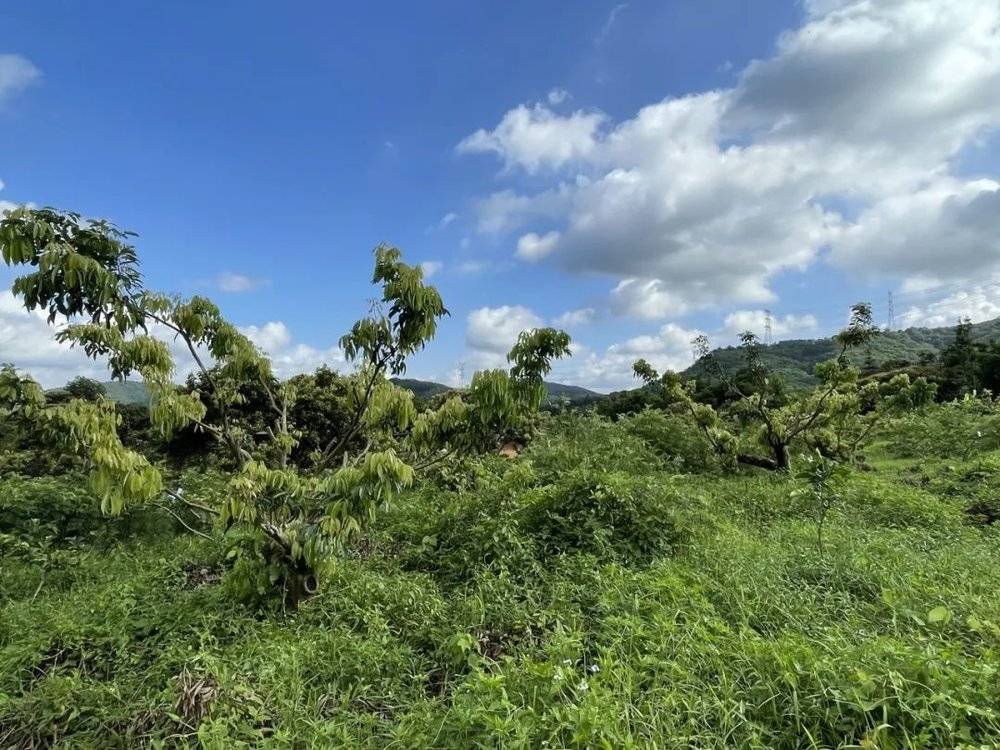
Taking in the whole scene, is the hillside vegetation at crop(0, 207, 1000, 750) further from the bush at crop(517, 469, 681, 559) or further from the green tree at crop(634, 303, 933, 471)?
the green tree at crop(634, 303, 933, 471)

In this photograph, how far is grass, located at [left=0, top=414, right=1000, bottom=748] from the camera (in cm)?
242

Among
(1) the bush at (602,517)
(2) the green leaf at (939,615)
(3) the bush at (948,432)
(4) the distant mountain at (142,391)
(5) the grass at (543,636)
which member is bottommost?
(5) the grass at (543,636)

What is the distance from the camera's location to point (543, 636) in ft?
11.7

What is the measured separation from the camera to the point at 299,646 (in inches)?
137

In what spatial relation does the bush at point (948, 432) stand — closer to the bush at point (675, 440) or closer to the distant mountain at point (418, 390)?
the bush at point (675, 440)

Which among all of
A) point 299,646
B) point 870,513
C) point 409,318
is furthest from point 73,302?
point 870,513

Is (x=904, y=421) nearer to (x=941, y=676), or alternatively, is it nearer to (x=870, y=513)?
(x=870, y=513)

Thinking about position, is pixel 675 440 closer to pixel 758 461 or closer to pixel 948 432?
pixel 758 461

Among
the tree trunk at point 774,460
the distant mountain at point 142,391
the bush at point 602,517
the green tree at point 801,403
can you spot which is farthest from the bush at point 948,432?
the bush at point 602,517

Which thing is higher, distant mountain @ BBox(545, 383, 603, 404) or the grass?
distant mountain @ BBox(545, 383, 603, 404)

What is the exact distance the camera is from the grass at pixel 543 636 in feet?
7.93

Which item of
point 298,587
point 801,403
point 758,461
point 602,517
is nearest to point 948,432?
point 801,403

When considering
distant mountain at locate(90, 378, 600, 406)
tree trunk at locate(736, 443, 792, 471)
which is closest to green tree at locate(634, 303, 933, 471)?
tree trunk at locate(736, 443, 792, 471)

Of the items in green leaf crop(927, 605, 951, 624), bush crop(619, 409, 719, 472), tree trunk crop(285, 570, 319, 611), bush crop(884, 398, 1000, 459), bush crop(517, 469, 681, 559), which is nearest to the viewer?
green leaf crop(927, 605, 951, 624)
